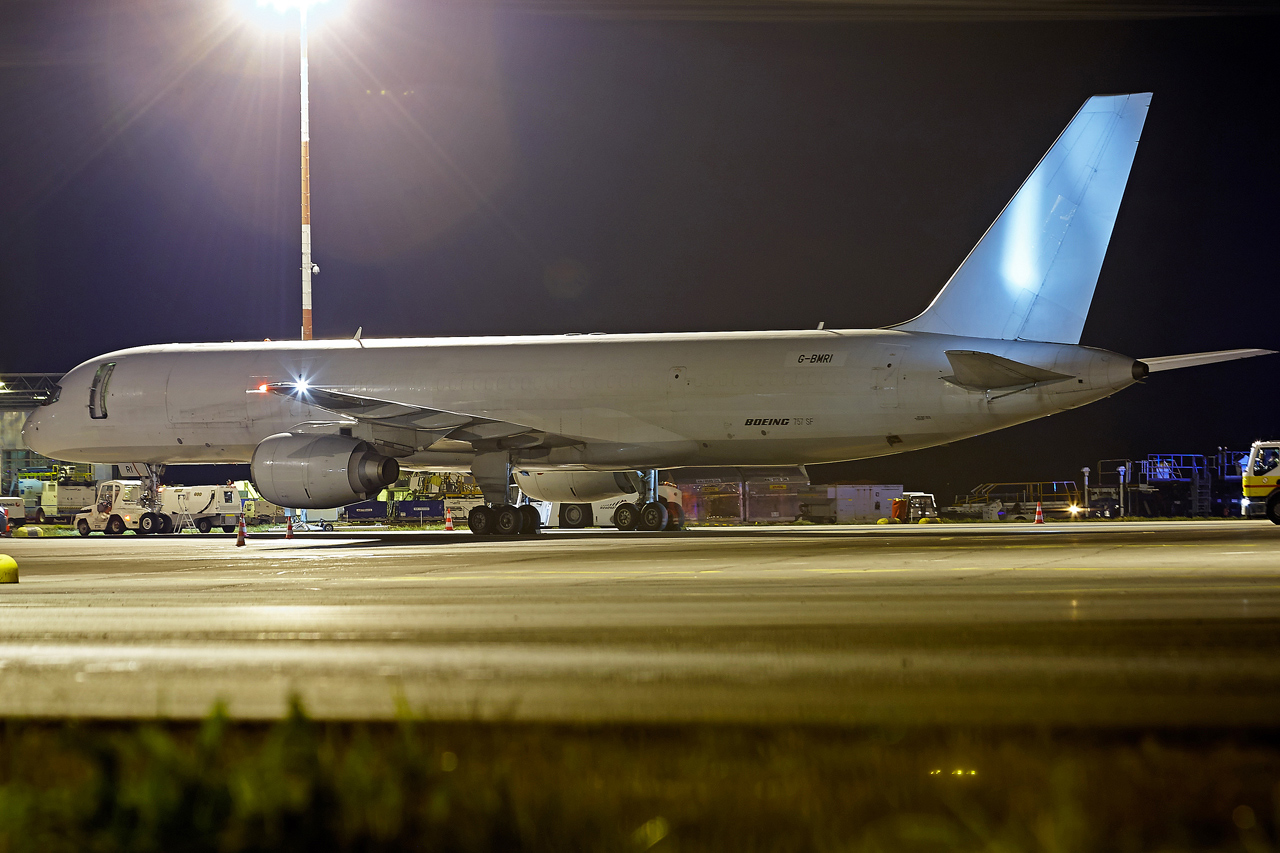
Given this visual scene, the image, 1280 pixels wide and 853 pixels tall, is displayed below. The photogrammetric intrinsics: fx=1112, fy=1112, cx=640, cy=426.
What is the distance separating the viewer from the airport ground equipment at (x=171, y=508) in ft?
130

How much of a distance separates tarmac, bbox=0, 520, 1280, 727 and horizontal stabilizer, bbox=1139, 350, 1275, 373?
916 cm

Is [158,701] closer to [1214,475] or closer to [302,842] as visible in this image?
[302,842]

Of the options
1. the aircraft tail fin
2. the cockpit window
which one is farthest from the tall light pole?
the aircraft tail fin

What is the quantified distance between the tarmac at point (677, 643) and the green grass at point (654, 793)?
495 millimetres

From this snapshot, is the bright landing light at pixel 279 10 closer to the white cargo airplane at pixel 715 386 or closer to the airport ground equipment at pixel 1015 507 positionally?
the white cargo airplane at pixel 715 386

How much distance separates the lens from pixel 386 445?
25750 millimetres

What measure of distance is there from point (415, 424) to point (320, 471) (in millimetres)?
2563

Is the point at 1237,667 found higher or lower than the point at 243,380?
lower

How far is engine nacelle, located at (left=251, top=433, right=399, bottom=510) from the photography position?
77.7 ft

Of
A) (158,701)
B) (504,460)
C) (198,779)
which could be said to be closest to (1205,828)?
(198,779)

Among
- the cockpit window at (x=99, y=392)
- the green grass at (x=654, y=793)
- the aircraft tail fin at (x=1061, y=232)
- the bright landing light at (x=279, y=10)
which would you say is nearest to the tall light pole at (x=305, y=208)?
the bright landing light at (x=279, y=10)

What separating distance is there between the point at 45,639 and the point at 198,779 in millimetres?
5335

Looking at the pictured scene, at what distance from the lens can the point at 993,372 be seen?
73.7ft

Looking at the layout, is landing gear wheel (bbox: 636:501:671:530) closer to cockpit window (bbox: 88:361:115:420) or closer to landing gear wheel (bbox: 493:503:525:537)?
landing gear wheel (bbox: 493:503:525:537)
